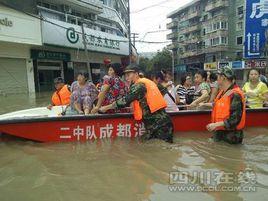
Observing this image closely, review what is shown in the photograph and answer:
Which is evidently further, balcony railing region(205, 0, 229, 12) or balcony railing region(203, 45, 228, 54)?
balcony railing region(203, 45, 228, 54)

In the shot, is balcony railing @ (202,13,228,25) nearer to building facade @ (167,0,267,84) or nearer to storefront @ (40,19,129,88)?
building facade @ (167,0,267,84)

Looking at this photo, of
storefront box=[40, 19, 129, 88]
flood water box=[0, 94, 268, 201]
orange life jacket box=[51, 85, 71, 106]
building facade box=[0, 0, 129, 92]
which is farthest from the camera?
storefront box=[40, 19, 129, 88]

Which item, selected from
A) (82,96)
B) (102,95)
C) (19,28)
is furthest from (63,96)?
(19,28)

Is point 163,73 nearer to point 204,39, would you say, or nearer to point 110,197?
point 110,197

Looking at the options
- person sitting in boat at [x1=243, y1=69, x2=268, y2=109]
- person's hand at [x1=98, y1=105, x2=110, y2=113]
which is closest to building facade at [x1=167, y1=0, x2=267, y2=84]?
person sitting in boat at [x1=243, y1=69, x2=268, y2=109]

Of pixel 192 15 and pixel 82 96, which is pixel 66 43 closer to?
pixel 82 96

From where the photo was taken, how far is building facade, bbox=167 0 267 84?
5125 cm

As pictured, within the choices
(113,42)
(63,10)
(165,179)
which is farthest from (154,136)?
(113,42)

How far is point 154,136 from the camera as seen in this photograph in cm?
582

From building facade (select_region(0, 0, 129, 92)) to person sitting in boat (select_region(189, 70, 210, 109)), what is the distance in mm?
10642

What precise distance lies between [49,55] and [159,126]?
18.4m

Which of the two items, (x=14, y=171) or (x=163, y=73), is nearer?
(x=14, y=171)

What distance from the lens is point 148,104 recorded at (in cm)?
560

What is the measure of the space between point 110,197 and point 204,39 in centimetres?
5889
